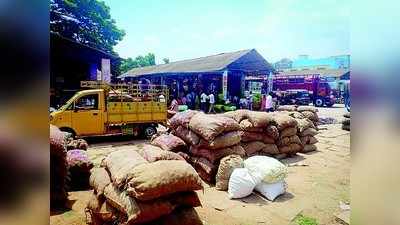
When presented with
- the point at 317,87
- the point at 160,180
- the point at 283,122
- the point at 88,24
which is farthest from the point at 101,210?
the point at 317,87

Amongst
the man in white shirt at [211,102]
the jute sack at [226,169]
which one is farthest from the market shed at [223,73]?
the jute sack at [226,169]

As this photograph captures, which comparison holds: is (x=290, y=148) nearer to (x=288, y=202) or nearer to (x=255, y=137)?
(x=255, y=137)

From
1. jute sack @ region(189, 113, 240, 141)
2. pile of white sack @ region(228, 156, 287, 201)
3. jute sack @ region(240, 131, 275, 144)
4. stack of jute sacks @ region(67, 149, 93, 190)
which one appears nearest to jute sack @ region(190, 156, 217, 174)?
jute sack @ region(189, 113, 240, 141)

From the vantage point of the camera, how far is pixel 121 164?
3.41 m

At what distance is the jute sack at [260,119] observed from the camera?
6395mm

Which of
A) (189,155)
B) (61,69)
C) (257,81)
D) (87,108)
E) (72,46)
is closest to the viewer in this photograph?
(189,155)

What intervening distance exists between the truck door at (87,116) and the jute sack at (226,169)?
4879 mm

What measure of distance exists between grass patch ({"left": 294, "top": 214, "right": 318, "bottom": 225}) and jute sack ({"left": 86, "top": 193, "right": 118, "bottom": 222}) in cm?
222

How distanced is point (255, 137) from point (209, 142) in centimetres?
166

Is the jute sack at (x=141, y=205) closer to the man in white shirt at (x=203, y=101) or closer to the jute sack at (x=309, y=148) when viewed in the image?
the jute sack at (x=309, y=148)
